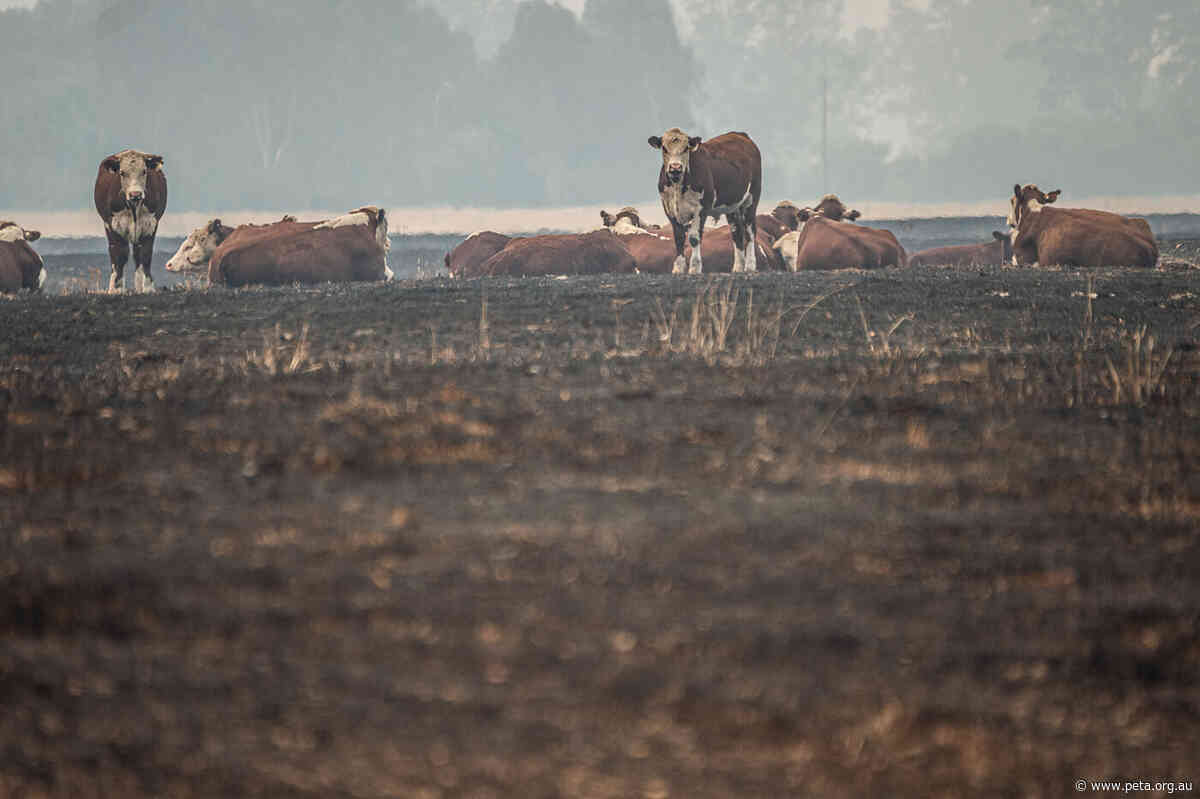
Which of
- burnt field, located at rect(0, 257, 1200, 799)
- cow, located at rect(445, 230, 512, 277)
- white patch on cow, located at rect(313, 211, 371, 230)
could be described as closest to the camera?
burnt field, located at rect(0, 257, 1200, 799)

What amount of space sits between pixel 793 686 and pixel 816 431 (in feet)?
9.63

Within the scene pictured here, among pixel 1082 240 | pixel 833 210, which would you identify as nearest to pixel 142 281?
pixel 1082 240

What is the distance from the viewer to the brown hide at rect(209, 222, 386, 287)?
17875 millimetres

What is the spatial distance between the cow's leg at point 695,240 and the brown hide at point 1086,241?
4.67m

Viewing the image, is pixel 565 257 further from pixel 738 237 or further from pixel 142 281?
pixel 142 281

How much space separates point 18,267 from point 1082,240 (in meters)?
14.2

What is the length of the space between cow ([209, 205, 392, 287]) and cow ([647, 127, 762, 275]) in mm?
3945

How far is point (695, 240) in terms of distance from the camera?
1789 centimetres

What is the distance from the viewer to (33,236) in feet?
79.3

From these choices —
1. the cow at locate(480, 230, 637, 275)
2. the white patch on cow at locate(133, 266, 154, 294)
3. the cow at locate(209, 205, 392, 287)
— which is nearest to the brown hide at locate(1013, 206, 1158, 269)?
the cow at locate(480, 230, 637, 275)

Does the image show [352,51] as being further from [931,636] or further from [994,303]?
[931,636]

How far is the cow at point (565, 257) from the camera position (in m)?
19.6

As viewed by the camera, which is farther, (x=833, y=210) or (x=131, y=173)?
(x=833, y=210)

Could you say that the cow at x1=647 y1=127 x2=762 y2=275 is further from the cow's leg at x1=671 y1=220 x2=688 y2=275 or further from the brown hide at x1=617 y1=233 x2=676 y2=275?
the brown hide at x1=617 y1=233 x2=676 y2=275
